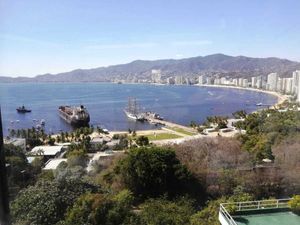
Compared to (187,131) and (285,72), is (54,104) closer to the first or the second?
(187,131)

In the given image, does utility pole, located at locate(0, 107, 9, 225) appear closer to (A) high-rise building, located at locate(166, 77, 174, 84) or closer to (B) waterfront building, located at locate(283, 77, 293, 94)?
(B) waterfront building, located at locate(283, 77, 293, 94)

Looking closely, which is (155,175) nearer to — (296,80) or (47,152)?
(47,152)

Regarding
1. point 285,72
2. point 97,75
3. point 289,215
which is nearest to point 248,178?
point 289,215

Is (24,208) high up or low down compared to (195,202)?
up

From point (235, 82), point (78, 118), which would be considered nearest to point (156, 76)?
point (235, 82)

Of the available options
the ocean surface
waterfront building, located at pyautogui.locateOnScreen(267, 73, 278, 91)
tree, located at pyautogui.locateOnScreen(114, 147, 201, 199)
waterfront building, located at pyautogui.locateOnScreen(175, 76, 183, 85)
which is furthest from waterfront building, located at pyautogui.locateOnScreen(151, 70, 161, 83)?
tree, located at pyautogui.locateOnScreen(114, 147, 201, 199)

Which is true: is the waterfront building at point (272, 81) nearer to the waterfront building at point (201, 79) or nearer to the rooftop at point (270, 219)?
the waterfront building at point (201, 79)

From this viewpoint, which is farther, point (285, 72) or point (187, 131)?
point (285, 72)

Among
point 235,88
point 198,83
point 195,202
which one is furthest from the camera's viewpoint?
point 198,83
